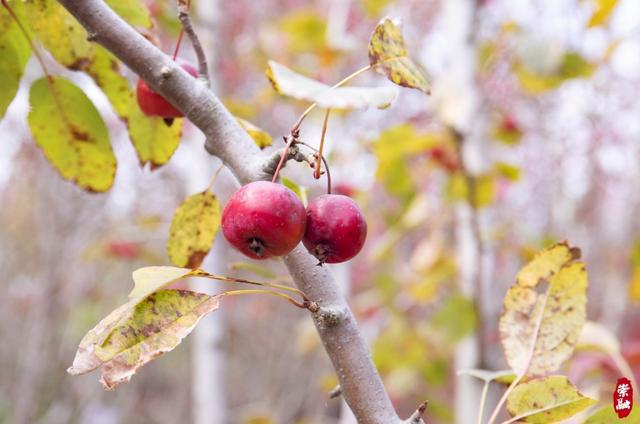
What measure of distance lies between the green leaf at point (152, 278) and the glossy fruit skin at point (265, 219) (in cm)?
5

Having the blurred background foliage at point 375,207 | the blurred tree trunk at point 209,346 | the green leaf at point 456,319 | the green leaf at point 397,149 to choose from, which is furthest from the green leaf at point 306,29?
the green leaf at point 456,319

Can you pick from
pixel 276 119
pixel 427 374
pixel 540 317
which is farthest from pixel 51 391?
pixel 540 317

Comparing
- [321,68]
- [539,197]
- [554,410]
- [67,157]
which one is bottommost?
[554,410]

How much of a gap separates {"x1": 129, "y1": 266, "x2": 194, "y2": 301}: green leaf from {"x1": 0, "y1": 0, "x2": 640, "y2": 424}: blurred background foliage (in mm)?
169

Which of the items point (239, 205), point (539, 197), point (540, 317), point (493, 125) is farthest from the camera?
point (539, 197)

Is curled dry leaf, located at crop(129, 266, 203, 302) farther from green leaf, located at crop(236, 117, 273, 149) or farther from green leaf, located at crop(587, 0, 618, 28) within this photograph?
green leaf, located at crop(587, 0, 618, 28)

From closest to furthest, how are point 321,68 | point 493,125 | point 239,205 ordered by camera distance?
point 239,205, point 493,125, point 321,68

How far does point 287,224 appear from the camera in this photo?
1.48 feet

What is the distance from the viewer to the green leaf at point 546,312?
0.57 m

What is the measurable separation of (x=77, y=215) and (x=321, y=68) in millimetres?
1370

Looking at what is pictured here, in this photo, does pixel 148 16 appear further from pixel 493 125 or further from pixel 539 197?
pixel 539 197

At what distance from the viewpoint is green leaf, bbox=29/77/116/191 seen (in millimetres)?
667

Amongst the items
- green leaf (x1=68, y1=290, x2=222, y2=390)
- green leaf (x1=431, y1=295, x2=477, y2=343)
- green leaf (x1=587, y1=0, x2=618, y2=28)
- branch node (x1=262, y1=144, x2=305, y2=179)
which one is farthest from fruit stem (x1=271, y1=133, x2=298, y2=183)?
green leaf (x1=431, y1=295, x2=477, y2=343)

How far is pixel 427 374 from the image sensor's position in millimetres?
1923
